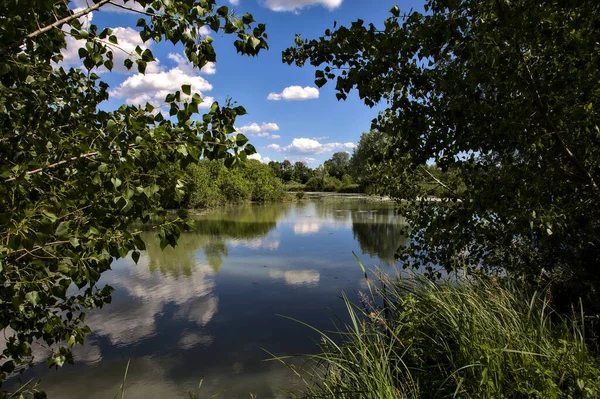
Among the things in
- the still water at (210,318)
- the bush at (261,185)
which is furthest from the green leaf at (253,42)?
the bush at (261,185)

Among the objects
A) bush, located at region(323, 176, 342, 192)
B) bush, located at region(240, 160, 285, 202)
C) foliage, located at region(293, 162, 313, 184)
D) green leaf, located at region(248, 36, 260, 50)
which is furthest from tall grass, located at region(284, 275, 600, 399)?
foliage, located at region(293, 162, 313, 184)

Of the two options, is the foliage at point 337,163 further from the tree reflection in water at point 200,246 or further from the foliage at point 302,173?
the tree reflection in water at point 200,246

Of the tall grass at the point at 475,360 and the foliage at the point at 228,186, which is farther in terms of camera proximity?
the foliage at the point at 228,186

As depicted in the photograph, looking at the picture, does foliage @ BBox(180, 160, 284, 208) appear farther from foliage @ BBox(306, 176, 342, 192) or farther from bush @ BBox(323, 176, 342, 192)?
foliage @ BBox(306, 176, 342, 192)

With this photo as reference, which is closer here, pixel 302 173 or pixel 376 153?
pixel 376 153

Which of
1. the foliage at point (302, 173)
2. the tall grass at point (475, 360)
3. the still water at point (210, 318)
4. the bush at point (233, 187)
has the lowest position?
the still water at point (210, 318)

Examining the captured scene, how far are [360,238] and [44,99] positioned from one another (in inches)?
562

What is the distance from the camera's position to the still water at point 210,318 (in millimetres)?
5023

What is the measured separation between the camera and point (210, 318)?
283 inches

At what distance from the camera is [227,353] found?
19.0 feet

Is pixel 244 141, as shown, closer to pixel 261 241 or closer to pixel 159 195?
pixel 159 195

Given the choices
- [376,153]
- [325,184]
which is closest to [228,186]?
[376,153]

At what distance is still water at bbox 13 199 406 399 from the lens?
16.5ft

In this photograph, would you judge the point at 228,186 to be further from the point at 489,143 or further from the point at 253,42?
the point at 253,42
